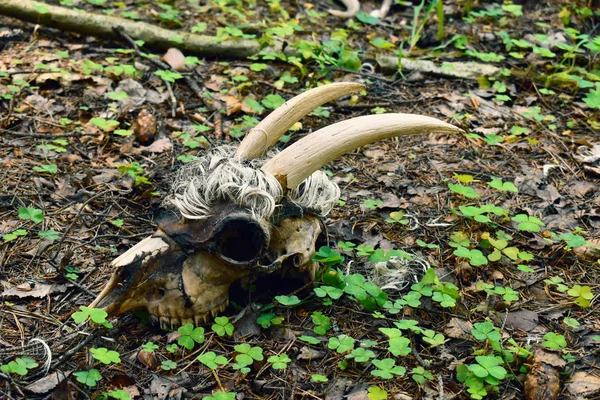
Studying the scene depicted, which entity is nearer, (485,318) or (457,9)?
(485,318)

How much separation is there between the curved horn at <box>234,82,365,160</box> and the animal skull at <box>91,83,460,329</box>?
0.5 inches

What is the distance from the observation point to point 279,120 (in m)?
3.82

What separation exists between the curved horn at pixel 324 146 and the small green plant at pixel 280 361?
83 centimetres

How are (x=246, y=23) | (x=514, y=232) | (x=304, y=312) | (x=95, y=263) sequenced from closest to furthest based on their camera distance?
(x=304, y=312) < (x=95, y=263) < (x=514, y=232) < (x=246, y=23)

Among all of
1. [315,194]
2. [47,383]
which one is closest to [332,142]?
[315,194]

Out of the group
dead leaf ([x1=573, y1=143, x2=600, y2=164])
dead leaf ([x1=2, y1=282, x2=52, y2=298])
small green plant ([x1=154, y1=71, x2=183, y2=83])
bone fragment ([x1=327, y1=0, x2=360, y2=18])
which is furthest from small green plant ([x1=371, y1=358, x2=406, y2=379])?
bone fragment ([x1=327, y1=0, x2=360, y2=18])

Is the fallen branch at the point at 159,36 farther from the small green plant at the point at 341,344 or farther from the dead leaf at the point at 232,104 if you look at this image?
the small green plant at the point at 341,344

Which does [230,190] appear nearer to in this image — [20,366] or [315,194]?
[315,194]

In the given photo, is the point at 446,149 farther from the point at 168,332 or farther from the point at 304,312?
the point at 168,332

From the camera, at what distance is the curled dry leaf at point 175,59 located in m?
6.11

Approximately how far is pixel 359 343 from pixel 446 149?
7.61 ft

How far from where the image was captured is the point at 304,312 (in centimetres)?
368

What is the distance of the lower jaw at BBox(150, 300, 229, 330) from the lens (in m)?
3.41

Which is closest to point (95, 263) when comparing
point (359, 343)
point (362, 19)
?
point (359, 343)
